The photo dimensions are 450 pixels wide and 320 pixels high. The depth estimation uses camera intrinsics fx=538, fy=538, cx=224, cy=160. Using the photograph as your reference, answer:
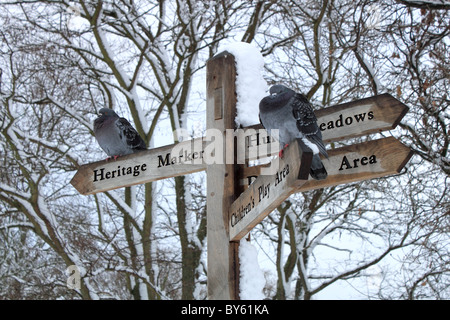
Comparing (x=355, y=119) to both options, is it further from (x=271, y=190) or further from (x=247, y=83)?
(x=271, y=190)

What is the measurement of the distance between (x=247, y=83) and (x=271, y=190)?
3.72ft

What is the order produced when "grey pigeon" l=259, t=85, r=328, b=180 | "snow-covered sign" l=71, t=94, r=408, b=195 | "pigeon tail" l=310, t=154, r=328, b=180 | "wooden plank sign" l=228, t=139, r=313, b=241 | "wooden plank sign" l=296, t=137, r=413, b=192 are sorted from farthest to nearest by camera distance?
1. "snow-covered sign" l=71, t=94, r=408, b=195
2. "grey pigeon" l=259, t=85, r=328, b=180
3. "wooden plank sign" l=296, t=137, r=413, b=192
4. "pigeon tail" l=310, t=154, r=328, b=180
5. "wooden plank sign" l=228, t=139, r=313, b=241

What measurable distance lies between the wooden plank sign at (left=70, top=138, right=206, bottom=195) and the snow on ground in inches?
11.7

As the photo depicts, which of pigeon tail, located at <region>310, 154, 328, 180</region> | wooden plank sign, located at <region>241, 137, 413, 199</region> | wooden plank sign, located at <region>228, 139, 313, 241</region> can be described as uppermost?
wooden plank sign, located at <region>241, 137, 413, 199</region>

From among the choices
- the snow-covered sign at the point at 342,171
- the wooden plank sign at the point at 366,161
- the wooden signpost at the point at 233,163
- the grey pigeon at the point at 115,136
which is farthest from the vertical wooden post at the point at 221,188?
the grey pigeon at the point at 115,136

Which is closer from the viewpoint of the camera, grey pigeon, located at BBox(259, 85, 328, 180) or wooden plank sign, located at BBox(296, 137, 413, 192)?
wooden plank sign, located at BBox(296, 137, 413, 192)

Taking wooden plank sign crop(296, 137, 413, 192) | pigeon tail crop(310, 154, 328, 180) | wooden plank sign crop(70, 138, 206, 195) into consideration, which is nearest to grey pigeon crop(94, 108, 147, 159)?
wooden plank sign crop(70, 138, 206, 195)

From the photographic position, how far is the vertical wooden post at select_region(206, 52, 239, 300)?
9.31 feet

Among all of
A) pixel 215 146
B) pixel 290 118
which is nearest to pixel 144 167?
pixel 215 146

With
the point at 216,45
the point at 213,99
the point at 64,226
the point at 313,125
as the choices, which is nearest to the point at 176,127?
the point at 216,45

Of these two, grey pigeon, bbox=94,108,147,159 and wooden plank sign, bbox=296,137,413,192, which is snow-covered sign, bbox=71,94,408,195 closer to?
wooden plank sign, bbox=296,137,413,192

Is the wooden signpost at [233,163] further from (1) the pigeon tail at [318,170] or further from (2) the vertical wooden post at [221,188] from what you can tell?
(1) the pigeon tail at [318,170]

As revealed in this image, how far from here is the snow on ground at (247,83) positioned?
312cm

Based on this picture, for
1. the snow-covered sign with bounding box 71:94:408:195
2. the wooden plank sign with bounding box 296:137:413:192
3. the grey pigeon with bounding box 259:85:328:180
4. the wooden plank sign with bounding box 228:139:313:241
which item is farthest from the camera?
the snow-covered sign with bounding box 71:94:408:195
